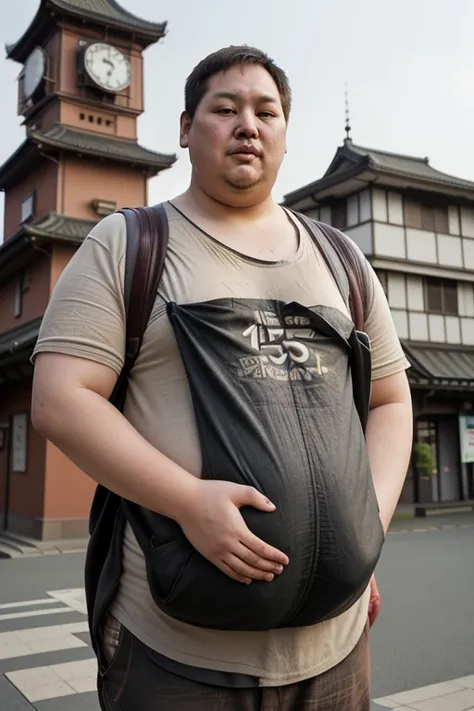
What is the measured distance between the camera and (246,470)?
1103 mm

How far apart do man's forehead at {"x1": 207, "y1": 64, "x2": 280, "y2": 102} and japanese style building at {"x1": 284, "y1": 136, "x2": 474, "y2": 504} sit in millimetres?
15731

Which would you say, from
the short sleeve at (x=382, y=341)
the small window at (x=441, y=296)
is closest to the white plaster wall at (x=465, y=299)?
the small window at (x=441, y=296)

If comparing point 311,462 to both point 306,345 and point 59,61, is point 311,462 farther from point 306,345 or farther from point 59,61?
point 59,61

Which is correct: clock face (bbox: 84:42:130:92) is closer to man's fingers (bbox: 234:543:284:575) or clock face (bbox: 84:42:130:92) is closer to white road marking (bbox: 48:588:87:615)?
white road marking (bbox: 48:588:87:615)

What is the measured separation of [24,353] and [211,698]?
1116 centimetres

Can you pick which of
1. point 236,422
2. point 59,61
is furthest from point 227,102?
point 59,61

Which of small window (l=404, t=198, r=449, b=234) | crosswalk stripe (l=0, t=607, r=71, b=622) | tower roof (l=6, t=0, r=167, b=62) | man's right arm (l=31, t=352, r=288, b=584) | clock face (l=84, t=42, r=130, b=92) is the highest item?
tower roof (l=6, t=0, r=167, b=62)

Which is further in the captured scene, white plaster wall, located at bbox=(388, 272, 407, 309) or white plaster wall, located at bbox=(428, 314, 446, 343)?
white plaster wall, located at bbox=(428, 314, 446, 343)

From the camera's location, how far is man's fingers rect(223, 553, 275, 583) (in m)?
1.04

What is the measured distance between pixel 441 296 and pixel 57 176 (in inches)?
428

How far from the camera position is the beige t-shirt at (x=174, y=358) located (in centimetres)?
114

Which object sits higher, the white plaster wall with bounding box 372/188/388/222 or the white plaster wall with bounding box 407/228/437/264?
the white plaster wall with bounding box 372/188/388/222

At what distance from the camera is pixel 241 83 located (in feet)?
4.36

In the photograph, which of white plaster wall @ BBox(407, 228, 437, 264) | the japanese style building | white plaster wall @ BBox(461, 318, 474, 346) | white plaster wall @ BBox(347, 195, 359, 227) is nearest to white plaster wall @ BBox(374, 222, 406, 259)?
the japanese style building
